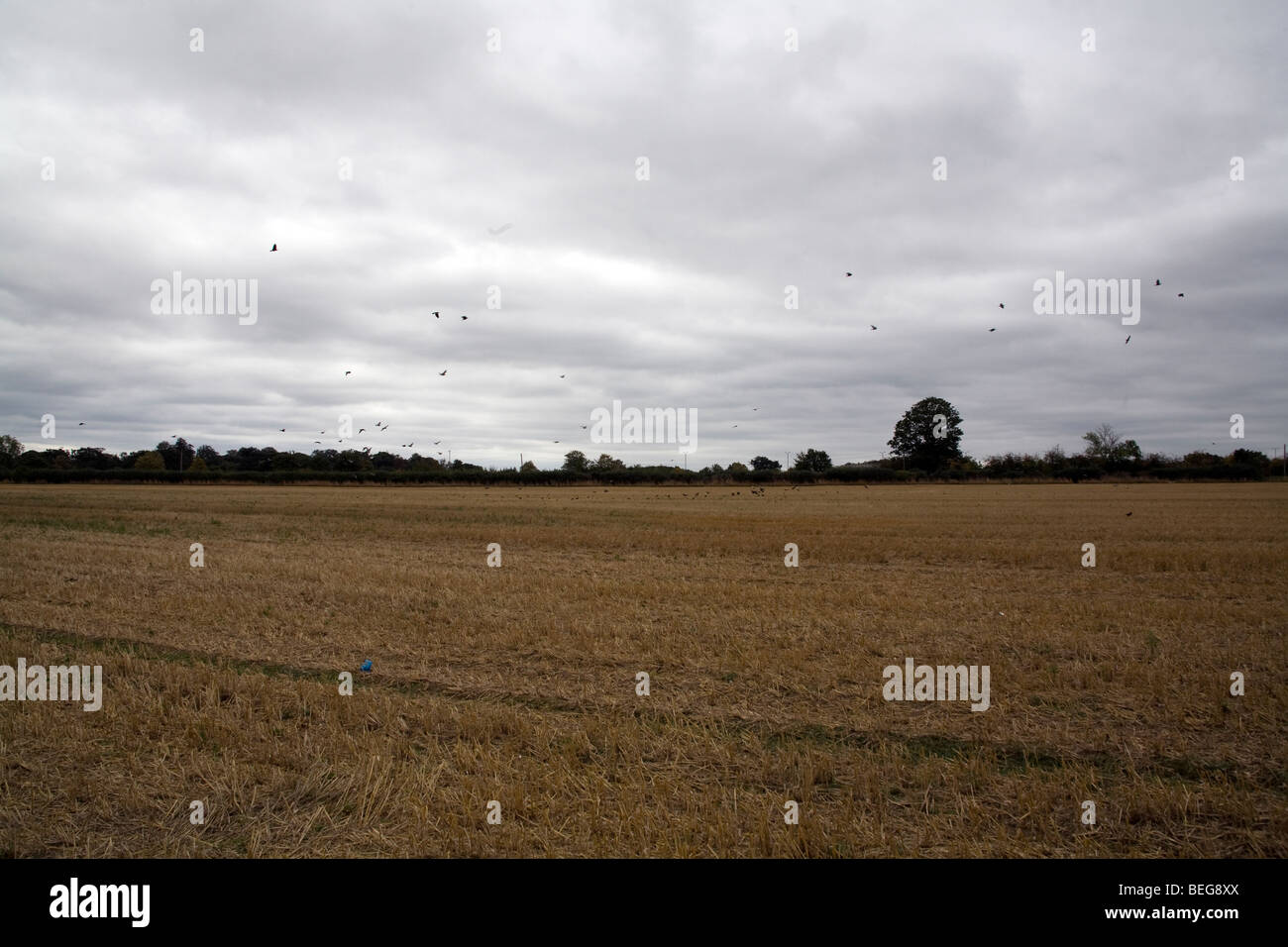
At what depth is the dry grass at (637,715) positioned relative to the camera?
5.47m

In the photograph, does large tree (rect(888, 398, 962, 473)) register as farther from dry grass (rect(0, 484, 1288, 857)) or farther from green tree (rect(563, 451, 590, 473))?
dry grass (rect(0, 484, 1288, 857))

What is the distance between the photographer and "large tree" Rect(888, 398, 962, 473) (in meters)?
137

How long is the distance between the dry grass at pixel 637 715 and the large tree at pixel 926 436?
126 meters

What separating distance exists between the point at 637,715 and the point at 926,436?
5638 inches

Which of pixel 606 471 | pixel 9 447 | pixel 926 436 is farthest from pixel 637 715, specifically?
pixel 9 447

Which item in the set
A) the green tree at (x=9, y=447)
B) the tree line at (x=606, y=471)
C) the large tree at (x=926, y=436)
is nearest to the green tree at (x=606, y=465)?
the tree line at (x=606, y=471)

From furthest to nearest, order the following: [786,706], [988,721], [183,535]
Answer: [183,535] → [786,706] → [988,721]

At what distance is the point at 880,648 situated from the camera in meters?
10.5

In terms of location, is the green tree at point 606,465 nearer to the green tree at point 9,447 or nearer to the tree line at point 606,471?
the tree line at point 606,471

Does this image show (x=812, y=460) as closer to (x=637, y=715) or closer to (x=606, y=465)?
(x=606, y=465)

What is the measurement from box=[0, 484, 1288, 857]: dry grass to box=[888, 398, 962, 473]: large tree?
413 ft
